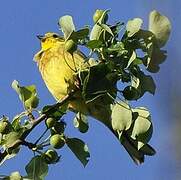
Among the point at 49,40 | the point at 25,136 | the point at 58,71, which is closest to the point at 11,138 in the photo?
the point at 25,136

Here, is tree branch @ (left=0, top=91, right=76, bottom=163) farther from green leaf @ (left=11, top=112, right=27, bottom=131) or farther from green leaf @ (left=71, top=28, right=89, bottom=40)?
green leaf @ (left=71, top=28, right=89, bottom=40)

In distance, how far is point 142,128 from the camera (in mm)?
1692

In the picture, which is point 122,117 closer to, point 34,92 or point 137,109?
point 137,109

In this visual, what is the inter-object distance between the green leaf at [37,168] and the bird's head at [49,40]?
242 centimetres

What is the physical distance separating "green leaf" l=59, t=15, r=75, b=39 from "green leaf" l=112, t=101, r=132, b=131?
1.12 ft

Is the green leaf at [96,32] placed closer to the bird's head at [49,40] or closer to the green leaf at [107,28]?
the green leaf at [107,28]

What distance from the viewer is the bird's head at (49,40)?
168 inches

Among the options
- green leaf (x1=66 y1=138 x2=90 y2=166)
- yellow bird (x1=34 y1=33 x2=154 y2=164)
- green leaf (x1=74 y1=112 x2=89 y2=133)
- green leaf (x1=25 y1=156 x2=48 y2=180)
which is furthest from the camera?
yellow bird (x1=34 y1=33 x2=154 y2=164)

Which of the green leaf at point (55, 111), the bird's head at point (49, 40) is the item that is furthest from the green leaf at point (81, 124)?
the bird's head at point (49, 40)

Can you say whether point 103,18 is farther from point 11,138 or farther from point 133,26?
point 11,138

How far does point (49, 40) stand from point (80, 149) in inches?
101

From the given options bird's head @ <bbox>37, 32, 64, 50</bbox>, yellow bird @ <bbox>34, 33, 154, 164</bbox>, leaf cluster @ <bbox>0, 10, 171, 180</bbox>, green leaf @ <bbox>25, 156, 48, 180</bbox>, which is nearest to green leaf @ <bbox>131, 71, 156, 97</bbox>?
leaf cluster @ <bbox>0, 10, 171, 180</bbox>

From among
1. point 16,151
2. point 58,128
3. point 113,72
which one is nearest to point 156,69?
point 113,72

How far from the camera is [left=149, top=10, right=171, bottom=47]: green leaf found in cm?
170
